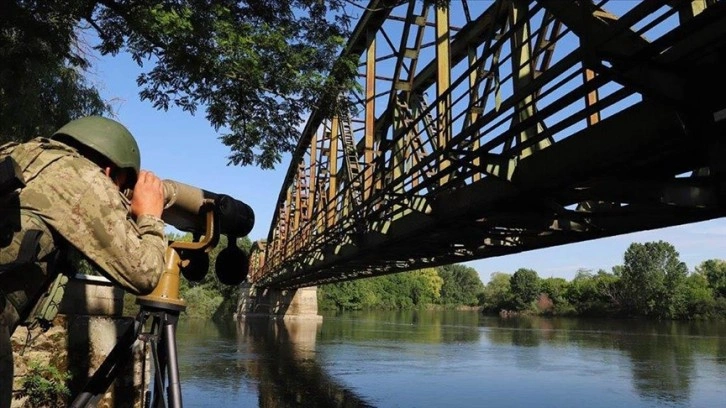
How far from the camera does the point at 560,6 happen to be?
5191 mm

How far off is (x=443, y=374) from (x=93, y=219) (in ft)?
60.7

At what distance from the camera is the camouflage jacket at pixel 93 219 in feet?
6.10

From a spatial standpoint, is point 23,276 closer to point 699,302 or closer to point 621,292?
point 699,302

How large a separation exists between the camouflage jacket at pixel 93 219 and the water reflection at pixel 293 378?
1215 centimetres

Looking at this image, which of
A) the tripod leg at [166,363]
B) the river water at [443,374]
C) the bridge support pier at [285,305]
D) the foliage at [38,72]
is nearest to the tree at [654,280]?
the bridge support pier at [285,305]

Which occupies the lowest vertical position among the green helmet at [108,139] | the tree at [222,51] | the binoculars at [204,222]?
the binoculars at [204,222]

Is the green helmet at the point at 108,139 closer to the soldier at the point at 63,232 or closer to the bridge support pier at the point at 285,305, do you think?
the soldier at the point at 63,232

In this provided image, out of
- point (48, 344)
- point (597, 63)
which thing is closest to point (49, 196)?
point (48, 344)

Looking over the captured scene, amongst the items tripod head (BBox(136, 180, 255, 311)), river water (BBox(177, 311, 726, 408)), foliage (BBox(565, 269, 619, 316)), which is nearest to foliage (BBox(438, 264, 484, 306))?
foliage (BBox(565, 269, 619, 316))

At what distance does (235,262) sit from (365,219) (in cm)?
1093

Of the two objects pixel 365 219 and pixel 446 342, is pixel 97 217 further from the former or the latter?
pixel 446 342

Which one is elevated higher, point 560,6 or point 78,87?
point 78,87

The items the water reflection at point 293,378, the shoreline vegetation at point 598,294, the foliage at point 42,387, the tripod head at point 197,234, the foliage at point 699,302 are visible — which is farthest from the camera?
the foliage at point 699,302

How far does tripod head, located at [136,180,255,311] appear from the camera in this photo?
7.03ft
